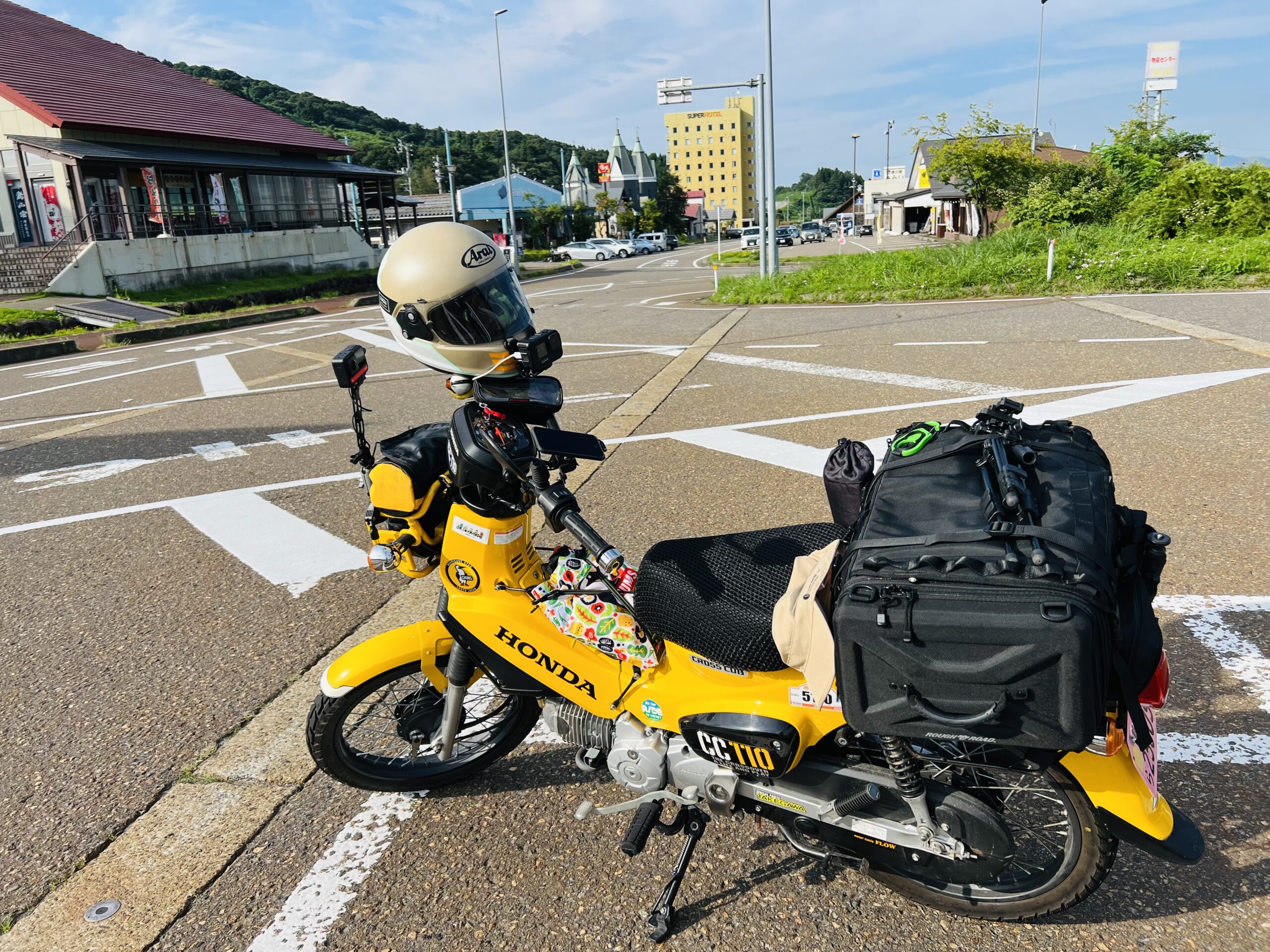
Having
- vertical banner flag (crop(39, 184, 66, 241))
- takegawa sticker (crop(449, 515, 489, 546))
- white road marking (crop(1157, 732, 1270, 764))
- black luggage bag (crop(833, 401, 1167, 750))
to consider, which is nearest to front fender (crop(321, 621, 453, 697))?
takegawa sticker (crop(449, 515, 489, 546))

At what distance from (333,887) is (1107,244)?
19.2m

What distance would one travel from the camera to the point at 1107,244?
17.4m

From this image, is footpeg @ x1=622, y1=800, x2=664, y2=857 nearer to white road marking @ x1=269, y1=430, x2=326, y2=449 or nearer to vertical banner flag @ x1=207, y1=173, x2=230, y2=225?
white road marking @ x1=269, y1=430, x2=326, y2=449

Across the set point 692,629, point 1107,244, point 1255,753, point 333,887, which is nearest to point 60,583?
point 333,887

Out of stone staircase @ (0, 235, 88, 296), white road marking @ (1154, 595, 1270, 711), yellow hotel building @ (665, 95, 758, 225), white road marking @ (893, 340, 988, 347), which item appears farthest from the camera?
yellow hotel building @ (665, 95, 758, 225)

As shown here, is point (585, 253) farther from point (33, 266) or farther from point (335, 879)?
point (335, 879)

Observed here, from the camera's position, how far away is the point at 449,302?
2283 mm

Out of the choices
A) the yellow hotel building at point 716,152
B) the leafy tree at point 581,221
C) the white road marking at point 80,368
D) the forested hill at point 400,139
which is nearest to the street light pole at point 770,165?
the white road marking at point 80,368

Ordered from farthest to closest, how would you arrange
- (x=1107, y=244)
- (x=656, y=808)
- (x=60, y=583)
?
(x=1107, y=244), (x=60, y=583), (x=656, y=808)

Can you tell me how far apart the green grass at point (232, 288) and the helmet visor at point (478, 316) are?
71.9 ft

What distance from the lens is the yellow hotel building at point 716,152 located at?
496 feet

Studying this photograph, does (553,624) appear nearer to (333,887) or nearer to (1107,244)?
(333,887)

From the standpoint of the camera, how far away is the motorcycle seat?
206cm

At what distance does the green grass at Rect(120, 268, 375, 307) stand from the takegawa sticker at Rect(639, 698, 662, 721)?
22412 millimetres
